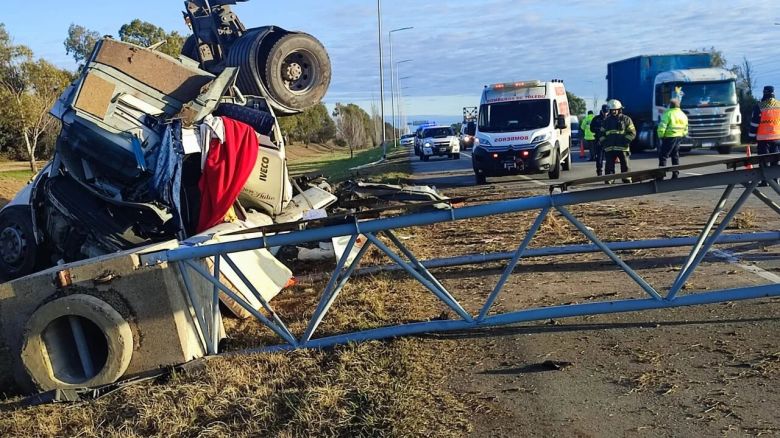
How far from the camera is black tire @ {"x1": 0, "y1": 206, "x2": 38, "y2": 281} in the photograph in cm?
787

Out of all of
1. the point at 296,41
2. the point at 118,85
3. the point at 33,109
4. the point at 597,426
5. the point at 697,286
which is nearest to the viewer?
the point at 597,426

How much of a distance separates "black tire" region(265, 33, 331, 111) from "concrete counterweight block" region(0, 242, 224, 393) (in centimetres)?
502

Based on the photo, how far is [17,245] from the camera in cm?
793

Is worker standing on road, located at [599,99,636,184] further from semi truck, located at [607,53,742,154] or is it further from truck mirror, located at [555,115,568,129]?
semi truck, located at [607,53,742,154]

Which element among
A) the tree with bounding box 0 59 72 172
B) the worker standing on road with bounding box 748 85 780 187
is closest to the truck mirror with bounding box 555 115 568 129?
the worker standing on road with bounding box 748 85 780 187

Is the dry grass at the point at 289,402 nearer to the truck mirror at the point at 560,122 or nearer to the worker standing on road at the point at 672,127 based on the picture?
the worker standing on road at the point at 672,127

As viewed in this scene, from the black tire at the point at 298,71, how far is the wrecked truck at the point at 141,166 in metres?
1.06

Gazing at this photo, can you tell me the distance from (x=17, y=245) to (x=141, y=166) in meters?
2.00

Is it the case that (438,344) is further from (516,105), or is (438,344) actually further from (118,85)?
(516,105)

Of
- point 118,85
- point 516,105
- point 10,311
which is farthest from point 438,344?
point 516,105

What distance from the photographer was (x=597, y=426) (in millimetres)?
3510

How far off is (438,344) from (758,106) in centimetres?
1049

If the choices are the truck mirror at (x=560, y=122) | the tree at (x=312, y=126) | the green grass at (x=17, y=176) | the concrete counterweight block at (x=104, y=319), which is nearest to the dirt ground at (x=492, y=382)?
the concrete counterweight block at (x=104, y=319)

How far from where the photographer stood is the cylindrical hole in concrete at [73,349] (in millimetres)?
4633
